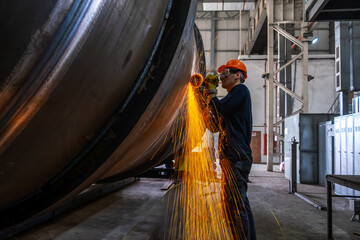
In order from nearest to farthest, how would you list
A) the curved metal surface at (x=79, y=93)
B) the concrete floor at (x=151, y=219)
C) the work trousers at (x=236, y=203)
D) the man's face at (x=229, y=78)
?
the curved metal surface at (x=79, y=93), the work trousers at (x=236, y=203), the man's face at (x=229, y=78), the concrete floor at (x=151, y=219)

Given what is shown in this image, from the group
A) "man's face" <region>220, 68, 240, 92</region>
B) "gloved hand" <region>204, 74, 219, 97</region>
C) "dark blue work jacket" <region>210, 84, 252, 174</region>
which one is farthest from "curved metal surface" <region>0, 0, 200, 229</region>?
"man's face" <region>220, 68, 240, 92</region>

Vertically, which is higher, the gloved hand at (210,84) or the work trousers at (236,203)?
the gloved hand at (210,84)

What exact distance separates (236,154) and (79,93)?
5.23 ft

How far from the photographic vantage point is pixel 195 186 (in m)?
4.82

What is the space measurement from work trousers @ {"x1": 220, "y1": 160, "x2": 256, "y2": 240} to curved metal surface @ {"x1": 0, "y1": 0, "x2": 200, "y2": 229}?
131cm

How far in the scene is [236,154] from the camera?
204cm

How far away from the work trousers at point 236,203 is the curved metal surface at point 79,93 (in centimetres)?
131

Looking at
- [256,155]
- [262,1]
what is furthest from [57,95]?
[256,155]

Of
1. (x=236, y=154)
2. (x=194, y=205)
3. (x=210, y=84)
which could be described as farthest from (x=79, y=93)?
(x=194, y=205)

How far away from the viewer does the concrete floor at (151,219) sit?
7.97 feet

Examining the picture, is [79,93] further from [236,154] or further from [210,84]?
[236,154]

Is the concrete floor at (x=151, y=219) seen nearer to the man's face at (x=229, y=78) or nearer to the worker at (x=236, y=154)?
the worker at (x=236, y=154)

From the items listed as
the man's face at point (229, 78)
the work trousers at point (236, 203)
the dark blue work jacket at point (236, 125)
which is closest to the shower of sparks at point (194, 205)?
the work trousers at point (236, 203)

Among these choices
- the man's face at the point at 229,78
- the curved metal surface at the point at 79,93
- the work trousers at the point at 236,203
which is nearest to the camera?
the curved metal surface at the point at 79,93
